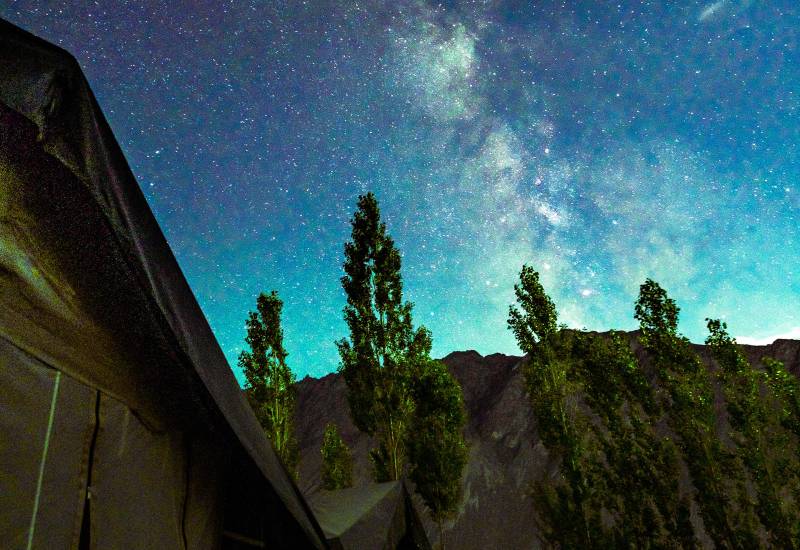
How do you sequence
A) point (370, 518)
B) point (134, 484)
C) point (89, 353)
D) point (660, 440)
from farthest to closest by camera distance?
point (660, 440)
point (370, 518)
point (134, 484)
point (89, 353)

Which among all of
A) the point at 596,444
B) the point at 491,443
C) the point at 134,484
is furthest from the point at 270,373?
the point at 491,443

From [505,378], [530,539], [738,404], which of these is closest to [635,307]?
[738,404]

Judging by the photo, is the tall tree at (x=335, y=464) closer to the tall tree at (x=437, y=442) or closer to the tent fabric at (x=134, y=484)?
the tall tree at (x=437, y=442)

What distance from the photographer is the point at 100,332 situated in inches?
70.4

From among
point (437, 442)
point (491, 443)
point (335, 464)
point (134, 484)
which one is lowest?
point (134, 484)

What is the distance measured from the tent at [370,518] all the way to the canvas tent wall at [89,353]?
198cm

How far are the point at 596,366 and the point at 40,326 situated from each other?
2207 centimetres

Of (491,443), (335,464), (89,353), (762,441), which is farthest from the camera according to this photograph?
(491,443)

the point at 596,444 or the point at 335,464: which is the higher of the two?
the point at 335,464

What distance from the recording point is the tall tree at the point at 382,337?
58.6ft

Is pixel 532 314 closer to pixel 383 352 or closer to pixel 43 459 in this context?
pixel 383 352

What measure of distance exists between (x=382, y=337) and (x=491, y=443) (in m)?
46.9

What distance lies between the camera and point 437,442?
21.1 metres

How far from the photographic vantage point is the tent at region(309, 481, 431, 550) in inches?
155
